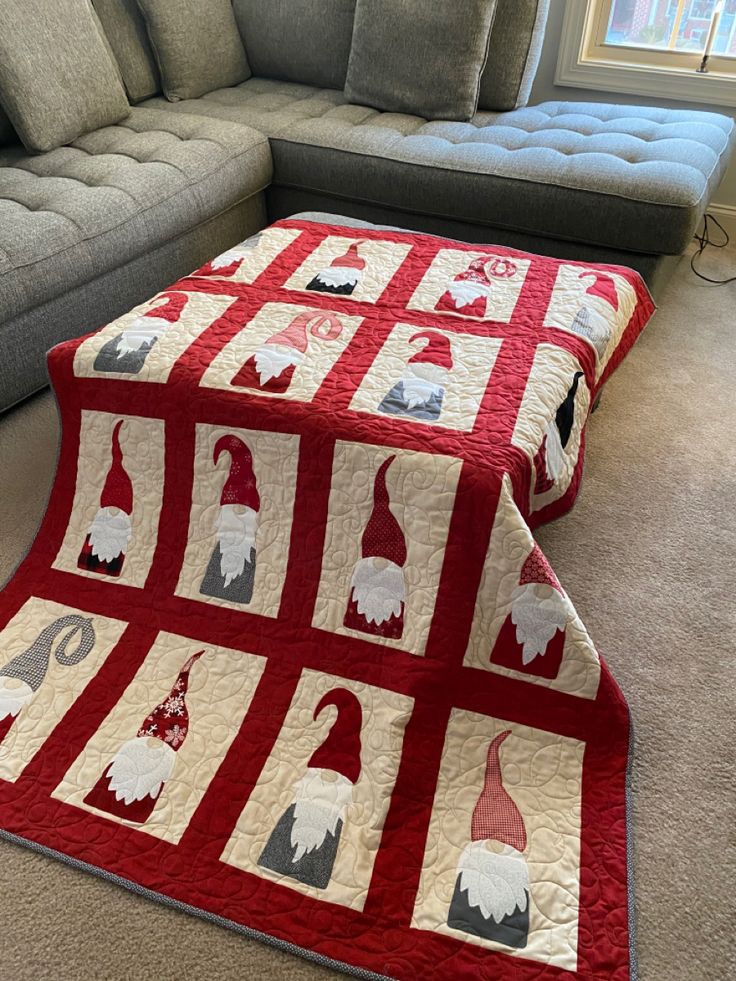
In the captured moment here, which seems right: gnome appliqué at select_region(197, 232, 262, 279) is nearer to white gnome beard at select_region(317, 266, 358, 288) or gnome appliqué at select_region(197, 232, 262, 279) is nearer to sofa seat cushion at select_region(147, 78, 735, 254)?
white gnome beard at select_region(317, 266, 358, 288)

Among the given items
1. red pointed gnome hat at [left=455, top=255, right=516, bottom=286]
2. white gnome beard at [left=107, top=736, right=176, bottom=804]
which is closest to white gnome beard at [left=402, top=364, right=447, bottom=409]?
red pointed gnome hat at [left=455, top=255, right=516, bottom=286]

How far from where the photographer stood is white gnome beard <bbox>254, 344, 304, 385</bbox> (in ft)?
4.68

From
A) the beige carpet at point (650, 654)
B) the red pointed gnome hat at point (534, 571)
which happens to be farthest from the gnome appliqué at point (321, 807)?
the red pointed gnome hat at point (534, 571)

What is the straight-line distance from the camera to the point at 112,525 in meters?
1.50

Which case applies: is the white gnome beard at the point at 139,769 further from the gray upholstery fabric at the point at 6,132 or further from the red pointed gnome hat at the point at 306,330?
the gray upholstery fabric at the point at 6,132

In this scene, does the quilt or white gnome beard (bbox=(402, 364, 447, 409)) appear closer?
the quilt

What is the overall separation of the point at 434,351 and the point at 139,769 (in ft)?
2.86

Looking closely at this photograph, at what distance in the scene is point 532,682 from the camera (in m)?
1.26

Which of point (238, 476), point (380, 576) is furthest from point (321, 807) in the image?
point (238, 476)

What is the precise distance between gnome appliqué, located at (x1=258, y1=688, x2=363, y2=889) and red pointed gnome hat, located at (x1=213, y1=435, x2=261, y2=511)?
1.25 ft

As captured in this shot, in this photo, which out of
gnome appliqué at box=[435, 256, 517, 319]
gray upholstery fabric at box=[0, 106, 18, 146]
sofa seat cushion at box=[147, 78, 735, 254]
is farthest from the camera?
gray upholstery fabric at box=[0, 106, 18, 146]

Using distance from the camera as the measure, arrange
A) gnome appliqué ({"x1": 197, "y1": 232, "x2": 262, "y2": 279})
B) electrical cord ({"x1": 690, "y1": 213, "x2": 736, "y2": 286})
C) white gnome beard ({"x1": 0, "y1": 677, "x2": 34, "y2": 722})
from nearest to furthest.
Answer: white gnome beard ({"x1": 0, "y1": 677, "x2": 34, "y2": 722}), gnome appliqué ({"x1": 197, "y1": 232, "x2": 262, "y2": 279}), electrical cord ({"x1": 690, "y1": 213, "x2": 736, "y2": 286})

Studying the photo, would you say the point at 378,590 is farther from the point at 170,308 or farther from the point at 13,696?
the point at 170,308

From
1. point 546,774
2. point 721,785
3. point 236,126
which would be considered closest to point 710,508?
point 721,785
